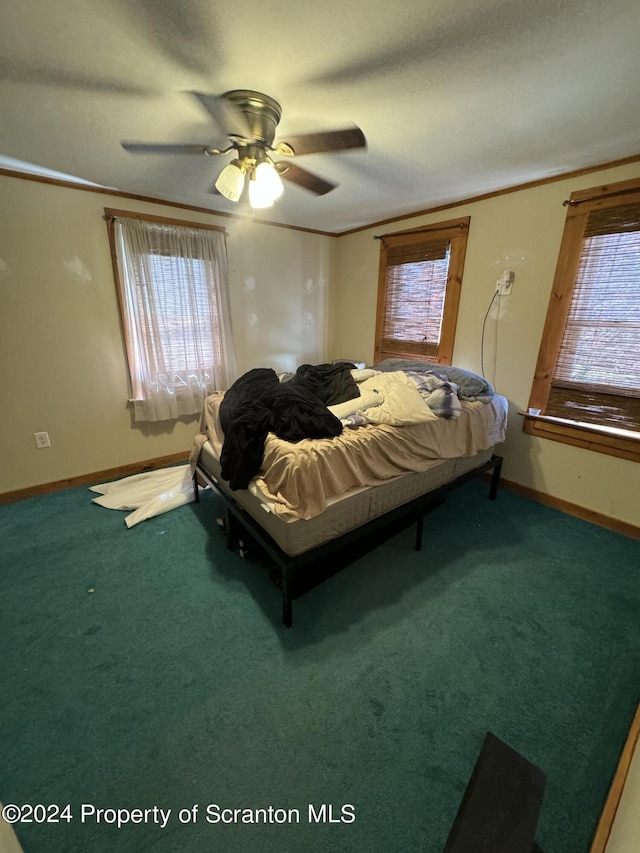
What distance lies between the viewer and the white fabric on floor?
249cm

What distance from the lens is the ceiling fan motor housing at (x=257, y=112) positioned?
1.39 m

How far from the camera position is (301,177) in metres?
1.86

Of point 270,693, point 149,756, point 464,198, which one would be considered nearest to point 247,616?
point 270,693

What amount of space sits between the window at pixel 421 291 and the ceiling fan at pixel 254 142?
66.9 inches

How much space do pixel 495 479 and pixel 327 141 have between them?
252cm

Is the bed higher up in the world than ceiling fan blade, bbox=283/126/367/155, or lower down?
lower down

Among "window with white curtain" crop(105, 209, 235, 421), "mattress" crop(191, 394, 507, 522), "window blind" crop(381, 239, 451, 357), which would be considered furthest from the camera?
"window blind" crop(381, 239, 451, 357)

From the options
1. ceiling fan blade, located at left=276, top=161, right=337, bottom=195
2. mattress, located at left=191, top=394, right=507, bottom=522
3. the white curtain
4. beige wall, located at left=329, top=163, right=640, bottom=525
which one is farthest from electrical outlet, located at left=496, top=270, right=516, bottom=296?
the white curtain

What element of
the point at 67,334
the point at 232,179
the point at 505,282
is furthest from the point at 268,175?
the point at 67,334

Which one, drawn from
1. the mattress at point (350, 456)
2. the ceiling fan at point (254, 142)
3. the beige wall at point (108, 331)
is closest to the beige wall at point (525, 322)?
the beige wall at point (108, 331)

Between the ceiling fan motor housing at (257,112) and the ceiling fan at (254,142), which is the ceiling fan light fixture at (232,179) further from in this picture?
the ceiling fan motor housing at (257,112)

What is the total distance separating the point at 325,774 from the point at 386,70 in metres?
2.53

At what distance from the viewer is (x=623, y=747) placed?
1.18 m

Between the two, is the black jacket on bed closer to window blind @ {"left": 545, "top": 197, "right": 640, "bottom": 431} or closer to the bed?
the bed
